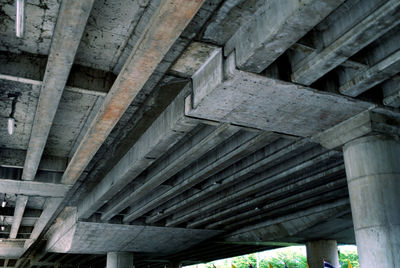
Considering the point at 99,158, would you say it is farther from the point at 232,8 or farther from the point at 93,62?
the point at 232,8

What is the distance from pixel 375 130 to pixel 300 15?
4.40 m

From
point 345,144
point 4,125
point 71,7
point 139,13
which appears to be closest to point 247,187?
point 345,144

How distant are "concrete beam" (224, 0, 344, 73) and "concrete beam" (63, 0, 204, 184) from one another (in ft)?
4.37

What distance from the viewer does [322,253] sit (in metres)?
29.0

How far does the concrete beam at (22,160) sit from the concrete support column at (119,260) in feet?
58.2

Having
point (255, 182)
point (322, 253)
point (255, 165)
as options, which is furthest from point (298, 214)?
point (255, 165)

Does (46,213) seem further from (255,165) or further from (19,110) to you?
(255,165)

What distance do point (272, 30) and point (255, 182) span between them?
1152 cm

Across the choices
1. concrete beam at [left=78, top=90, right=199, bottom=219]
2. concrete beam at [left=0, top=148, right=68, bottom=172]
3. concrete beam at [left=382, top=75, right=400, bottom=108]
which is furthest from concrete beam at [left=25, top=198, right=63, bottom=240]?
concrete beam at [left=382, top=75, right=400, bottom=108]

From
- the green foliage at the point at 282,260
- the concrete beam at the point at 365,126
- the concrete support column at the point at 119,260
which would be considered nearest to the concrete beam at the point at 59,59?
the concrete beam at the point at 365,126

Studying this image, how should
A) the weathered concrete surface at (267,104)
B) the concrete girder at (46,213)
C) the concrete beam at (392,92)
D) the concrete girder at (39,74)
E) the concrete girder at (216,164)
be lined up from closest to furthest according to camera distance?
the weathered concrete surface at (267,104) → the concrete beam at (392,92) → the concrete girder at (39,74) → the concrete girder at (216,164) → the concrete girder at (46,213)

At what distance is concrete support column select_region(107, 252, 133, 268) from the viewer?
31812 mm

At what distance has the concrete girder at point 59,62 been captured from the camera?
6820 millimetres

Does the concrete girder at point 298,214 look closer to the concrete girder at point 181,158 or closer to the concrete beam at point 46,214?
the concrete girder at point 181,158
